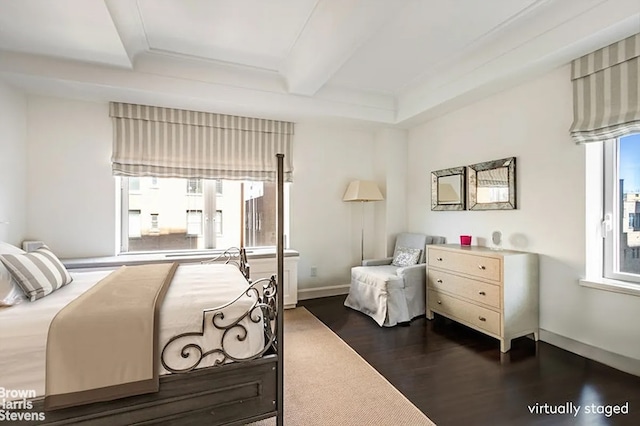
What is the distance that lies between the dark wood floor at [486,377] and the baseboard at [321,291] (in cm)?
123

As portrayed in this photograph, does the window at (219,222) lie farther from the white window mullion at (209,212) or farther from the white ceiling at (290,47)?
the white ceiling at (290,47)

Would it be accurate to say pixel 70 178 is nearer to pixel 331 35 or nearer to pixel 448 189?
pixel 331 35

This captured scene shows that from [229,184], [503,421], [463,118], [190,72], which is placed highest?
[190,72]

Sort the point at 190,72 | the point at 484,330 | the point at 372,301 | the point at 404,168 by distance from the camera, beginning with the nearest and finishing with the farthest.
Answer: the point at 484,330 → the point at 190,72 → the point at 372,301 → the point at 404,168

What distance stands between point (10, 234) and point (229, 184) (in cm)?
221

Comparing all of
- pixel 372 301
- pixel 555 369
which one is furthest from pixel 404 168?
pixel 555 369

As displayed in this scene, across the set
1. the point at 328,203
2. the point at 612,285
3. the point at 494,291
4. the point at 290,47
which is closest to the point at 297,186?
the point at 328,203

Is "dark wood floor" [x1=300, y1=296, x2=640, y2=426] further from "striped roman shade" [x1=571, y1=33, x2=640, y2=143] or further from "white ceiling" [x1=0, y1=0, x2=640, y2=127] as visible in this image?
"white ceiling" [x1=0, y1=0, x2=640, y2=127]

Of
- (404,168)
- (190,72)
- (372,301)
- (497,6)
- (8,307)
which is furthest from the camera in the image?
(404,168)

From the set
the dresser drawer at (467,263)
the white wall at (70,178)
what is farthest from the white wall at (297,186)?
the dresser drawer at (467,263)

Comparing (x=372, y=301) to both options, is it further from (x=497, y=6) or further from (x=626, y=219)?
(x=497, y=6)

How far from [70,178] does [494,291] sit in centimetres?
447

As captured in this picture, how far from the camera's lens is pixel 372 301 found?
11.7 ft

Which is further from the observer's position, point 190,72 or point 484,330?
point 190,72
